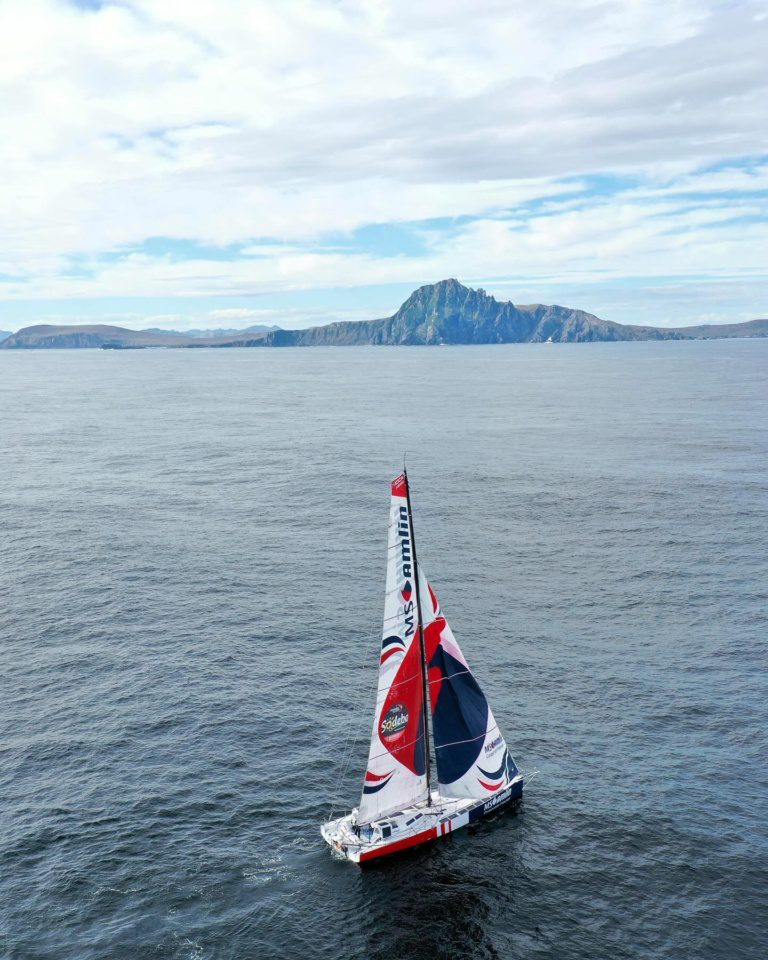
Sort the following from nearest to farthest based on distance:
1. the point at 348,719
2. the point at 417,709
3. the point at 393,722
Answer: the point at 393,722, the point at 417,709, the point at 348,719

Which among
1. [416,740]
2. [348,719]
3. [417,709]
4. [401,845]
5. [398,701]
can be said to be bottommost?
[401,845]

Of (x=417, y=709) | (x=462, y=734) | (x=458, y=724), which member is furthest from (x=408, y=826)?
(x=417, y=709)

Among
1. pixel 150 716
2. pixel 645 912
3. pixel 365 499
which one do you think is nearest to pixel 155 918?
pixel 150 716

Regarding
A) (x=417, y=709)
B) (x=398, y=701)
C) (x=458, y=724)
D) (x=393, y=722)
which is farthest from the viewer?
(x=458, y=724)

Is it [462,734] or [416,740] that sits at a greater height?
[416,740]

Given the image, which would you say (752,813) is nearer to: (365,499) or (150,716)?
(150,716)

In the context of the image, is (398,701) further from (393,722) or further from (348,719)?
(348,719)

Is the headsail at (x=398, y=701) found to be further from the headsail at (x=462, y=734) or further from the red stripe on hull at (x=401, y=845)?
the red stripe on hull at (x=401, y=845)

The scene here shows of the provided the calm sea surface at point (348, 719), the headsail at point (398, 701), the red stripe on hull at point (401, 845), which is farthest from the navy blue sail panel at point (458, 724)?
the calm sea surface at point (348, 719)
